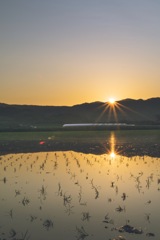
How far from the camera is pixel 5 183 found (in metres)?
22.7

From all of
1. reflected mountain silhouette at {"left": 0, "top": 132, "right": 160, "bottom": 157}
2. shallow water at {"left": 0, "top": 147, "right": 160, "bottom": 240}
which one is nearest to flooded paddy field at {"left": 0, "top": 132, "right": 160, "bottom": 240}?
shallow water at {"left": 0, "top": 147, "right": 160, "bottom": 240}

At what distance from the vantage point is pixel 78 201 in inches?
704

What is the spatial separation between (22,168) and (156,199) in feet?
47.1

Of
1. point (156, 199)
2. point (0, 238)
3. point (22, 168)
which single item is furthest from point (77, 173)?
point (0, 238)

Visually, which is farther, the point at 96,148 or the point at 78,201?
the point at 96,148

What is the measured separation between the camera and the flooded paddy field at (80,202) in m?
13.3

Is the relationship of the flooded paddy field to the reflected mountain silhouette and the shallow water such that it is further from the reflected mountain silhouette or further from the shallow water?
the reflected mountain silhouette

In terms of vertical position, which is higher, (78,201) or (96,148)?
(96,148)

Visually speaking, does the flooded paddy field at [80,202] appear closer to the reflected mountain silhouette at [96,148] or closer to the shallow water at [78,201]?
the shallow water at [78,201]

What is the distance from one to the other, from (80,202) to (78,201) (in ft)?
0.79

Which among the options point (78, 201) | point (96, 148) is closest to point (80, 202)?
point (78, 201)

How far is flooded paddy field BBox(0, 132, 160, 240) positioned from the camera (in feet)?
43.6

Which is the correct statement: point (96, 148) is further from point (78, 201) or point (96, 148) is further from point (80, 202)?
point (80, 202)

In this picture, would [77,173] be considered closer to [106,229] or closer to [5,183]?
[5,183]
